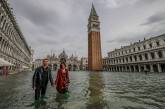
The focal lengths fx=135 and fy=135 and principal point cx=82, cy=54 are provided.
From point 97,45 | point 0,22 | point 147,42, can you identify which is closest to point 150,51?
point 147,42

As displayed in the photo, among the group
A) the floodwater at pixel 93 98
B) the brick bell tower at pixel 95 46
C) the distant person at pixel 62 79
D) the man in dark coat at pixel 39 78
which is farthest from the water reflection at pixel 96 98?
the brick bell tower at pixel 95 46

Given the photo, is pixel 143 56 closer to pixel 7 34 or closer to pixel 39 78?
pixel 7 34

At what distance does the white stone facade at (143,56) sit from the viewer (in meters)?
44.8

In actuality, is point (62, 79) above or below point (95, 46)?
below

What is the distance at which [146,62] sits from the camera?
4944 centimetres

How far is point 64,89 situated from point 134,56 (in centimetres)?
5456

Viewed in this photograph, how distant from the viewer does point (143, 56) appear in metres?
51.7

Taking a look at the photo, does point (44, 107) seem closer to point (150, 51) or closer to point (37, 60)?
point (150, 51)

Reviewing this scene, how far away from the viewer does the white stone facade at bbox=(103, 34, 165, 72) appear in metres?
44.8

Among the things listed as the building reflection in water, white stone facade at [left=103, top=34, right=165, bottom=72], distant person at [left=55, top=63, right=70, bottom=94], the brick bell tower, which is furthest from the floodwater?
the brick bell tower

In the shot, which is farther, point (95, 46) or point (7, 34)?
point (95, 46)

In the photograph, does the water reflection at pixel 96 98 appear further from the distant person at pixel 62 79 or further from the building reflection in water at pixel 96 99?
the distant person at pixel 62 79

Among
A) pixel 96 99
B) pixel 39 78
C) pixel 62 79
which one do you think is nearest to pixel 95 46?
pixel 62 79

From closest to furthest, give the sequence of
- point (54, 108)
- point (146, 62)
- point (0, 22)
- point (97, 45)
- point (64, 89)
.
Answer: point (54, 108), point (64, 89), point (0, 22), point (146, 62), point (97, 45)
